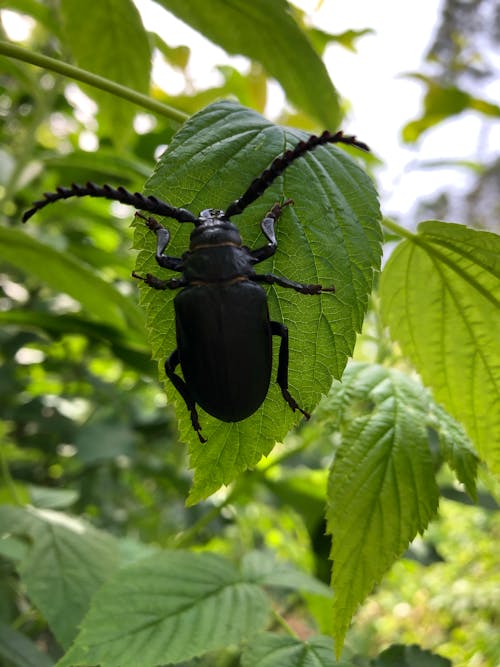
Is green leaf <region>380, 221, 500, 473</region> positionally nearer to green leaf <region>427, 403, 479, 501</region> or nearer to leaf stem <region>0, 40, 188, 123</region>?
green leaf <region>427, 403, 479, 501</region>

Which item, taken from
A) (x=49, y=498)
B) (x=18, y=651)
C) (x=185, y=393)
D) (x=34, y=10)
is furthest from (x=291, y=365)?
(x=34, y=10)

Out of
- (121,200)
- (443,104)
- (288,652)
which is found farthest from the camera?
(443,104)

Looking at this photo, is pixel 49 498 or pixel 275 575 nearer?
pixel 275 575

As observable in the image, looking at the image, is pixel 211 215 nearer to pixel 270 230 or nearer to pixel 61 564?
pixel 270 230

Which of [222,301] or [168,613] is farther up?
[222,301]

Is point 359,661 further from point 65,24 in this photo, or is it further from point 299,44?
point 65,24

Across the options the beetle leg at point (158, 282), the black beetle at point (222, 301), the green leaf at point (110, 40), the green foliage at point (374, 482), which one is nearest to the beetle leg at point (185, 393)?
the black beetle at point (222, 301)
